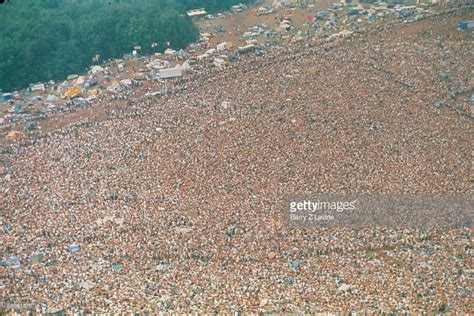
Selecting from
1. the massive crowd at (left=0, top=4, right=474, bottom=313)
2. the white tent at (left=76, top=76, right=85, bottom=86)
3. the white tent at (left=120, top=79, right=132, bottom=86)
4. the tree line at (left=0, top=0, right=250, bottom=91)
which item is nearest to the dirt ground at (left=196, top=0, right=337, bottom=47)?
the tree line at (left=0, top=0, right=250, bottom=91)

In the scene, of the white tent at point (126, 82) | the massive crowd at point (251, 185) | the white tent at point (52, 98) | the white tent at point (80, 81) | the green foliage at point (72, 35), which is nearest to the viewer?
the massive crowd at point (251, 185)

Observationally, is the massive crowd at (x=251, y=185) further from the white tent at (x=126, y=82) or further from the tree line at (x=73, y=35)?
the tree line at (x=73, y=35)

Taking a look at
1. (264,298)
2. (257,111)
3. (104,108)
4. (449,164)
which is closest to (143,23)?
(104,108)

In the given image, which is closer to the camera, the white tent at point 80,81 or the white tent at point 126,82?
the white tent at point 126,82

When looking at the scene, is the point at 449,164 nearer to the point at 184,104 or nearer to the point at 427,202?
the point at 427,202

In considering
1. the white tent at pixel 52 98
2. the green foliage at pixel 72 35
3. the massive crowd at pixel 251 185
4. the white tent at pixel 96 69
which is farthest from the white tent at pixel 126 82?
the green foliage at pixel 72 35

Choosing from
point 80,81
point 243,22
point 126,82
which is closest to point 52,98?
point 80,81

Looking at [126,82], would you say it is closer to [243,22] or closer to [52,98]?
[52,98]
